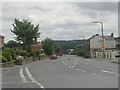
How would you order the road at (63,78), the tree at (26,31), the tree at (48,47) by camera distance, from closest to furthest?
1. the road at (63,78)
2. the tree at (26,31)
3. the tree at (48,47)

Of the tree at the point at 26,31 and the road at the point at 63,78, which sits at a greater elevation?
the tree at the point at 26,31

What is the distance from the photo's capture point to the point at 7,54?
210ft

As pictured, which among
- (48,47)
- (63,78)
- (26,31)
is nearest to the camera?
(63,78)

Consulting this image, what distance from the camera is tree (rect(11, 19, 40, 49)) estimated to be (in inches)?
4304

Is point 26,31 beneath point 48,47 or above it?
above

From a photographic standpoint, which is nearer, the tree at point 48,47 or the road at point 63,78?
the road at point 63,78

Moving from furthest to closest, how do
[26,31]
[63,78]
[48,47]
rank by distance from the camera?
1. [48,47]
2. [26,31]
3. [63,78]

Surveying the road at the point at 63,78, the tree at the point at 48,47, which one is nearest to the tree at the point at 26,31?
the tree at the point at 48,47

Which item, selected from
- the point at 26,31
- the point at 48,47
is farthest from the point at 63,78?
the point at 48,47

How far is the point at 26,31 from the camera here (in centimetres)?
10906

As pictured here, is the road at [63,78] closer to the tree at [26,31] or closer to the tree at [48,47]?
the tree at [26,31]

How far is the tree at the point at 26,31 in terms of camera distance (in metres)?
109

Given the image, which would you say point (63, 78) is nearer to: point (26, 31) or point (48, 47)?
point (26, 31)

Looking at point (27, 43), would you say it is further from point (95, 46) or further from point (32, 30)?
point (95, 46)
